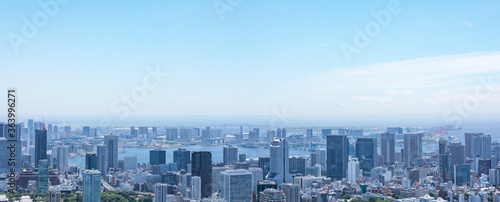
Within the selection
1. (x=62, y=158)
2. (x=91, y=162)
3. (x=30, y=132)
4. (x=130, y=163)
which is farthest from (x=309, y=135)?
(x=30, y=132)

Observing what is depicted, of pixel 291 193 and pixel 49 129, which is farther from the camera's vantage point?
pixel 49 129

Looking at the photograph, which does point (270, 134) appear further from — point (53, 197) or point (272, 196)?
point (272, 196)

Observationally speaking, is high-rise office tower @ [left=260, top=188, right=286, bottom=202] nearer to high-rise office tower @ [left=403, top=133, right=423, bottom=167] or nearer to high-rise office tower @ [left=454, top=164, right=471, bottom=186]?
high-rise office tower @ [left=454, top=164, right=471, bottom=186]

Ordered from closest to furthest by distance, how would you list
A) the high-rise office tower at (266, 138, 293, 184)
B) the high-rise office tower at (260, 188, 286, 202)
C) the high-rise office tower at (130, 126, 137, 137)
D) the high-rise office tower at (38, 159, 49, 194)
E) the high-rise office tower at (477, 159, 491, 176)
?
1. the high-rise office tower at (260, 188, 286, 202)
2. the high-rise office tower at (38, 159, 49, 194)
3. the high-rise office tower at (266, 138, 293, 184)
4. the high-rise office tower at (477, 159, 491, 176)
5. the high-rise office tower at (130, 126, 137, 137)

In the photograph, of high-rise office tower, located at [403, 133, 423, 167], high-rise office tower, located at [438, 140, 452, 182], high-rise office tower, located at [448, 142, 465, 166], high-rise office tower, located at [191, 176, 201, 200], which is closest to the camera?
high-rise office tower, located at [191, 176, 201, 200]

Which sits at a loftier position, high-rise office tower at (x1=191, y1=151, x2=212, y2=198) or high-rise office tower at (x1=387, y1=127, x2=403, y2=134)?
high-rise office tower at (x1=387, y1=127, x2=403, y2=134)

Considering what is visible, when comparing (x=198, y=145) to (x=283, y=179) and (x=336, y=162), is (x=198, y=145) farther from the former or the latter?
(x=283, y=179)

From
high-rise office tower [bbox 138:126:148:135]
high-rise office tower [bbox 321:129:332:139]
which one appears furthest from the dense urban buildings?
high-rise office tower [bbox 138:126:148:135]
